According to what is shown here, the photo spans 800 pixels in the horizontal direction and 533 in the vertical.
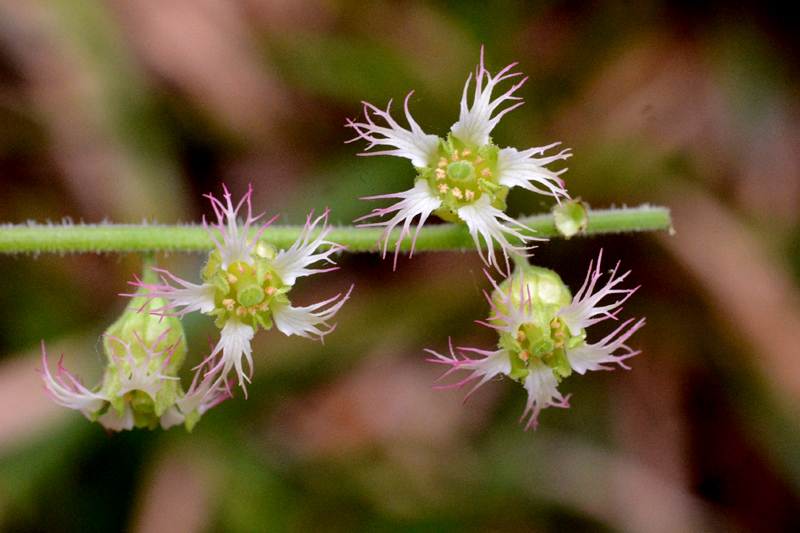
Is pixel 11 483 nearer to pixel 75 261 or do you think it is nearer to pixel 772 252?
pixel 75 261

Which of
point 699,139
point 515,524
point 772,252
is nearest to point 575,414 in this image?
point 515,524

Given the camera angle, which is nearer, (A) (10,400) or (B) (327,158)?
(A) (10,400)

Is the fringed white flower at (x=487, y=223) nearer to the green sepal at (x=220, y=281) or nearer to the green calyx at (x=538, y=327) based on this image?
the green calyx at (x=538, y=327)

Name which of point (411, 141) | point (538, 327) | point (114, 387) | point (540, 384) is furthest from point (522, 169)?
point (114, 387)

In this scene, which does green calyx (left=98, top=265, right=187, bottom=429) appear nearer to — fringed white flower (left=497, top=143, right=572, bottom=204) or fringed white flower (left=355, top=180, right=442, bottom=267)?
fringed white flower (left=355, top=180, right=442, bottom=267)

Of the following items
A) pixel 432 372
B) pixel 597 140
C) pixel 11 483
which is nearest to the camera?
pixel 11 483

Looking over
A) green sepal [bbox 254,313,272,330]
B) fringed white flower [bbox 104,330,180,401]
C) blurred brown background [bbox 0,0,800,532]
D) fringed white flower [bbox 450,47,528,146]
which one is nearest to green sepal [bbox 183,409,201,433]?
fringed white flower [bbox 104,330,180,401]
